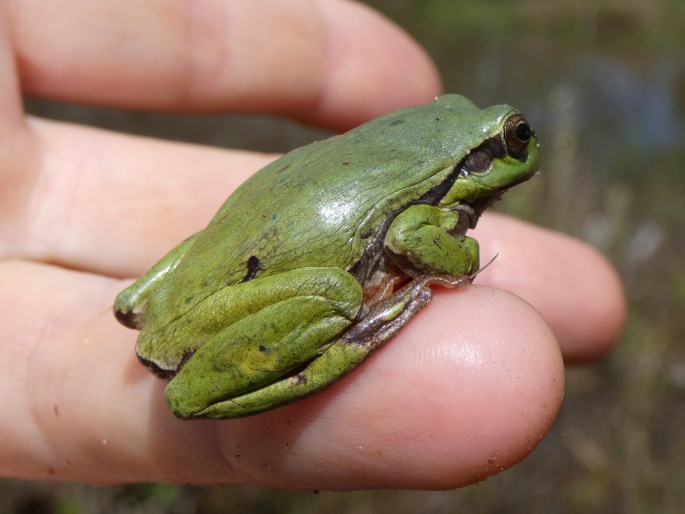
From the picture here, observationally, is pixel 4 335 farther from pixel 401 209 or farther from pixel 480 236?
pixel 480 236

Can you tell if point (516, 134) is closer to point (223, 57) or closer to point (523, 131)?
point (523, 131)

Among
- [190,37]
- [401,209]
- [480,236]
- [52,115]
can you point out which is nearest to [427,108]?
[401,209]

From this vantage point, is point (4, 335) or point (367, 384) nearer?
point (367, 384)

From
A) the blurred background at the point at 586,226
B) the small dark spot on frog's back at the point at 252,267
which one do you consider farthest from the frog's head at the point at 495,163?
the blurred background at the point at 586,226

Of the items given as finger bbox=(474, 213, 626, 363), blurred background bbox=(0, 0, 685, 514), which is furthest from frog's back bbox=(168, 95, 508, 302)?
blurred background bbox=(0, 0, 685, 514)

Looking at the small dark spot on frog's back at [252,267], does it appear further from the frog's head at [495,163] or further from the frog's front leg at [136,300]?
the frog's head at [495,163]

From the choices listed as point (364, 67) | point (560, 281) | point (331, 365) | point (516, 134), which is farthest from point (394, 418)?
point (364, 67)

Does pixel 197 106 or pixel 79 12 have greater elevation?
pixel 79 12
